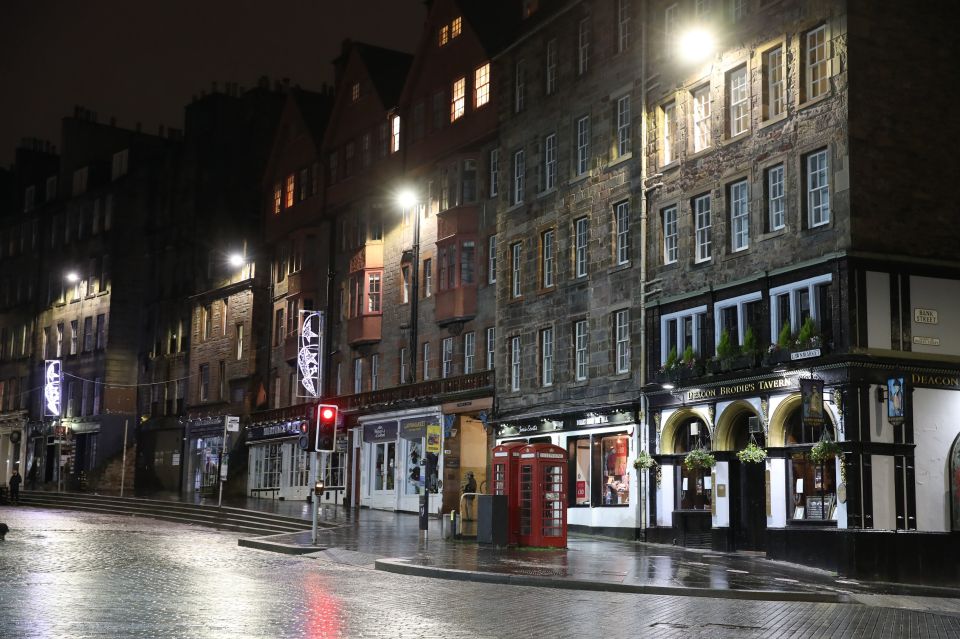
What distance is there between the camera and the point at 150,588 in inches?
694

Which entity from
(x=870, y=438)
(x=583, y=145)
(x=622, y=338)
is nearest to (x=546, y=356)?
(x=622, y=338)

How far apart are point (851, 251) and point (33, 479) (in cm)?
5743

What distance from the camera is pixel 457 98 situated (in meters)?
44.2

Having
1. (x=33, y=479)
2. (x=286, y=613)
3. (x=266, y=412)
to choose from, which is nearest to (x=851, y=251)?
(x=286, y=613)

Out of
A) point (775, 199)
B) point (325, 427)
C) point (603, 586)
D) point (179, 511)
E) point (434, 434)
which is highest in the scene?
point (775, 199)

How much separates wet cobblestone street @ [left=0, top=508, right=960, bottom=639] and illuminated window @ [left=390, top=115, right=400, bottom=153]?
2736cm

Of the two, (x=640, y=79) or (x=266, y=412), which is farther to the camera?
(x=266, y=412)

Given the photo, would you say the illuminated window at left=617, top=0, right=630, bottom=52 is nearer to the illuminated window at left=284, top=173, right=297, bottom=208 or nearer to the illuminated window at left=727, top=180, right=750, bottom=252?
the illuminated window at left=727, top=180, right=750, bottom=252

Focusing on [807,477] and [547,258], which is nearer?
[807,477]

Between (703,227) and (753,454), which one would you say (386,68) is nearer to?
(703,227)

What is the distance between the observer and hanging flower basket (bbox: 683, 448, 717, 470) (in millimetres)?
28764

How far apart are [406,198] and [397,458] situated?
990 centimetres

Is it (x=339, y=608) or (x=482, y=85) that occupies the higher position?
(x=482, y=85)

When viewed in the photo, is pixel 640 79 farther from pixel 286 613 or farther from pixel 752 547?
pixel 286 613
